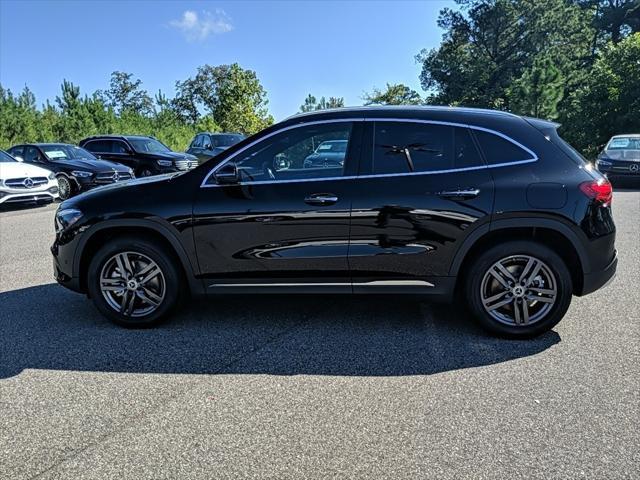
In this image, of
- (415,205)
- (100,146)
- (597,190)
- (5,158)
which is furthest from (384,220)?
(100,146)

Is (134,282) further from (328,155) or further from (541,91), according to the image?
(541,91)

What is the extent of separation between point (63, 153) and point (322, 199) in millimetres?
13749

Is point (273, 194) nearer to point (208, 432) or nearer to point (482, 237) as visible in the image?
point (482, 237)

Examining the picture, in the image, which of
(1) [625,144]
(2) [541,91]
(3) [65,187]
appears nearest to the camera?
(3) [65,187]

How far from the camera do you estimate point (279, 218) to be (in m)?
4.16

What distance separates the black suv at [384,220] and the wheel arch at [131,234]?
13 mm

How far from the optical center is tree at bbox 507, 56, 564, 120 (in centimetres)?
3344

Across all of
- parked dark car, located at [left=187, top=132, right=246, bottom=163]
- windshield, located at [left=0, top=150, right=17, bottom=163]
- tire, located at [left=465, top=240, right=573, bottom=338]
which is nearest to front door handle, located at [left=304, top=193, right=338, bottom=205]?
tire, located at [left=465, top=240, right=573, bottom=338]

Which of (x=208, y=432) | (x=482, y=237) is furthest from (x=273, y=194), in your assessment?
(x=208, y=432)

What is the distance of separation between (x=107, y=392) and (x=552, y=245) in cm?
343

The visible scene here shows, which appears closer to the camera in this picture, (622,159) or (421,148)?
(421,148)

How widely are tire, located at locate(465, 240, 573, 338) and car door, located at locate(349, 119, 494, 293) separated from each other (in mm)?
263

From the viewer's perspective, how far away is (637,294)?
5238 mm

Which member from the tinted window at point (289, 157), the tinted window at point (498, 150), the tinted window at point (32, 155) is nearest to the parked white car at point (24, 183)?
the tinted window at point (32, 155)
